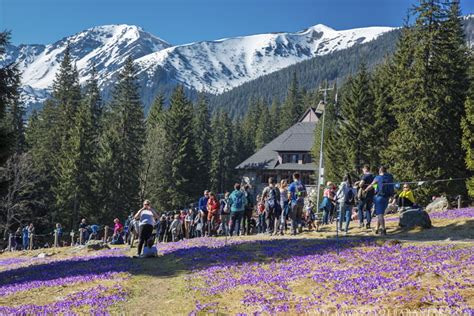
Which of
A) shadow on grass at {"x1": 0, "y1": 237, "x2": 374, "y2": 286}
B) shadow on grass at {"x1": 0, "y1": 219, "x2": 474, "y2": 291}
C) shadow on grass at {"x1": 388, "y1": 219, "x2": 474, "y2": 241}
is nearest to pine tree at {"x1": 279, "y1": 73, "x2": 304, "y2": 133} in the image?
shadow on grass at {"x1": 388, "y1": 219, "x2": 474, "y2": 241}

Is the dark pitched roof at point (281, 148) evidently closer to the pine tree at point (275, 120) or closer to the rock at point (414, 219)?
the pine tree at point (275, 120)

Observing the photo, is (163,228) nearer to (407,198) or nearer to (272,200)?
(272,200)

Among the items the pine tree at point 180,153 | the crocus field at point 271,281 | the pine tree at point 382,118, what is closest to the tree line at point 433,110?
the pine tree at point 382,118

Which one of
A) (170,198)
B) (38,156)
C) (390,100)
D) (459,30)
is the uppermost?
(459,30)

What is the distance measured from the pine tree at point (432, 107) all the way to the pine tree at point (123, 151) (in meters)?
32.4

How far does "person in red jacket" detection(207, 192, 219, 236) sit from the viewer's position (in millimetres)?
22438

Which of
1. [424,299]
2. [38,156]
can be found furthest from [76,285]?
[38,156]

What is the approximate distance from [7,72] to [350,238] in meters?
14.6

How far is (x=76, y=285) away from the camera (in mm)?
12906

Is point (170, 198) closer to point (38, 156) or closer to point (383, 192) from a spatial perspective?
point (38, 156)

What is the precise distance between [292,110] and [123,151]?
68673 millimetres

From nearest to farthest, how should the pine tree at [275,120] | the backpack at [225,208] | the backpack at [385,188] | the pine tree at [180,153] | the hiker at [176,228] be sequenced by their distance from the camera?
the backpack at [385,188], the backpack at [225,208], the hiker at [176,228], the pine tree at [180,153], the pine tree at [275,120]

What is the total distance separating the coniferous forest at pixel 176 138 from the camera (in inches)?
1405

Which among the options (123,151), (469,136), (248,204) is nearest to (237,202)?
(248,204)
